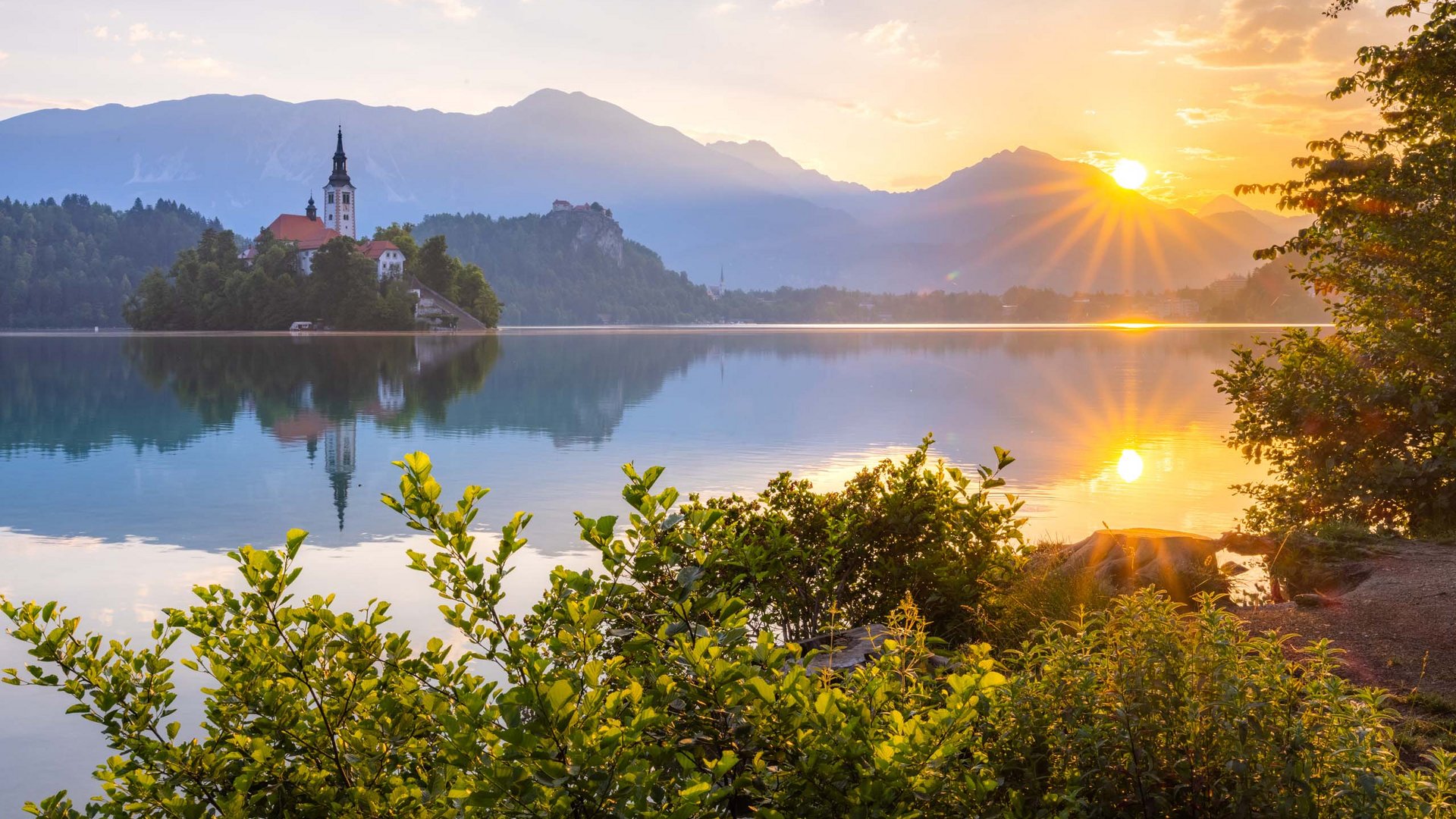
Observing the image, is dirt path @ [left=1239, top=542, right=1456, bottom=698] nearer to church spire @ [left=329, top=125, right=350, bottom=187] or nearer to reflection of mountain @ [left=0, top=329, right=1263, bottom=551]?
reflection of mountain @ [left=0, top=329, right=1263, bottom=551]

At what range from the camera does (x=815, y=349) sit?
104 metres

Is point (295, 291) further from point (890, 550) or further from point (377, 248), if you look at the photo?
point (890, 550)

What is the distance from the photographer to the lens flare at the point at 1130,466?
24078 mm

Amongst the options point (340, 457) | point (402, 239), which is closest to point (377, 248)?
point (402, 239)

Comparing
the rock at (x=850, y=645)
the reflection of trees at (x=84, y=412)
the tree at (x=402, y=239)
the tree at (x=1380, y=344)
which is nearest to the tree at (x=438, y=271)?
the tree at (x=402, y=239)

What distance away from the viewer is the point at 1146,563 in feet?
37.3

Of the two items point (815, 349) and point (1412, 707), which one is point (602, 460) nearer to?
point (1412, 707)

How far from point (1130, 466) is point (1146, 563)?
50.3 feet

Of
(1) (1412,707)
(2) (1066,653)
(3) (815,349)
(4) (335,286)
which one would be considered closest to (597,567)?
(1) (1412,707)

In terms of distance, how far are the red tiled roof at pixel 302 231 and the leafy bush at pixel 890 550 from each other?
172 metres

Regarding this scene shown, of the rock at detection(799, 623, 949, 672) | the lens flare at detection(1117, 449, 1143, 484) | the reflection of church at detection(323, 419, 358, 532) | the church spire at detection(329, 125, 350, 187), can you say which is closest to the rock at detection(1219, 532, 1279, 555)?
the rock at detection(799, 623, 949, 672)

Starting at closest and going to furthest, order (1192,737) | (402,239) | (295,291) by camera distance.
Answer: (1192,737) < (295,291) < (402,239)

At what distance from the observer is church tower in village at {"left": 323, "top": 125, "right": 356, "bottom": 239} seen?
17138 cm

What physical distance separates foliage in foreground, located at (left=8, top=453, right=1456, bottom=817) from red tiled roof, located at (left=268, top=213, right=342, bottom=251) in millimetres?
175687
